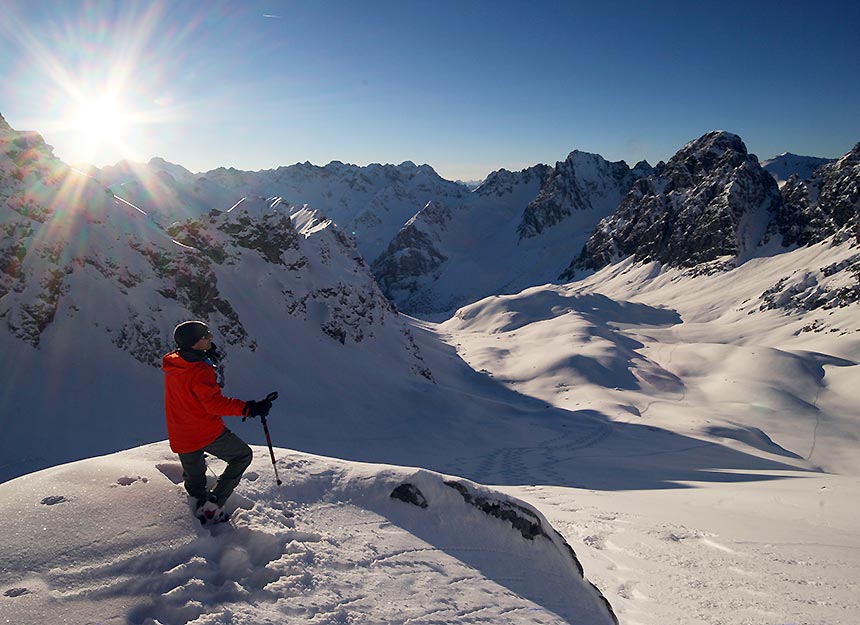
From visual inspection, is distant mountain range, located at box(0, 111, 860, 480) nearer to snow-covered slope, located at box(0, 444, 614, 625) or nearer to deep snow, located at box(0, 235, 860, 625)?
deep snow, located at box(0, 235, 860, 625)

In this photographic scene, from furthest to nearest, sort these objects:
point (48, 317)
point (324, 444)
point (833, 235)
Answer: point (833, 235), point (324, 444), point (48, 317)

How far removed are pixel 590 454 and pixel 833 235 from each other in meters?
85.3

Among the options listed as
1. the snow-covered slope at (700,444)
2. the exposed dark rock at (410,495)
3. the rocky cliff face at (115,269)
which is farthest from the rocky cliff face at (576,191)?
the exposed dark rock at (410,495)

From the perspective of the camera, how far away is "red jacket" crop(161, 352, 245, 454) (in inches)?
186

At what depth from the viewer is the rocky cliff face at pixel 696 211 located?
99.3m

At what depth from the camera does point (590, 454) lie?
22.7 meters

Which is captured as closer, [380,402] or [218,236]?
[380,402]

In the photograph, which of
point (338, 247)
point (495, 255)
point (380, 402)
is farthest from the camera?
point (495, 255)

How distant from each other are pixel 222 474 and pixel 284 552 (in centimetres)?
102

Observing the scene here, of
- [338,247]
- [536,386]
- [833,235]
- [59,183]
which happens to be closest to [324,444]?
[59,183]

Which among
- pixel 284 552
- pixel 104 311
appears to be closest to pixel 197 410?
pixel 284 552

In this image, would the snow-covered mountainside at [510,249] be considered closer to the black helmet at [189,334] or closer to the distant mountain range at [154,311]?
the distant mountain range at [154,311]

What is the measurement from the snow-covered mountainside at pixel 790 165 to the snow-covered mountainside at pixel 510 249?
4748 cm

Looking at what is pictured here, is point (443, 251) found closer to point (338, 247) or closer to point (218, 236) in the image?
point (338, 247)
